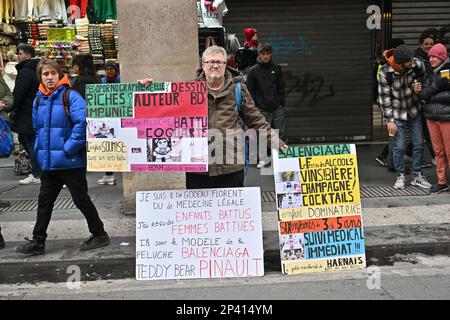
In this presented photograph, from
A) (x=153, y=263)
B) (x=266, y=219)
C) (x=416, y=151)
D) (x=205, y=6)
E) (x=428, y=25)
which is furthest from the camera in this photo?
(x=428, y=25)

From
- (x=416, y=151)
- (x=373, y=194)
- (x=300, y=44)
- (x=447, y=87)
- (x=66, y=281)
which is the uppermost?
(x=300, y=44)

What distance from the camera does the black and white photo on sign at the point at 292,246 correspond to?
16.3ft

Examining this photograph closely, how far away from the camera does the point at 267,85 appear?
8.98 metres

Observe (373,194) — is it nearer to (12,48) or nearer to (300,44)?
(300,44)

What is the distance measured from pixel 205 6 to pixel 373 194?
389 cm

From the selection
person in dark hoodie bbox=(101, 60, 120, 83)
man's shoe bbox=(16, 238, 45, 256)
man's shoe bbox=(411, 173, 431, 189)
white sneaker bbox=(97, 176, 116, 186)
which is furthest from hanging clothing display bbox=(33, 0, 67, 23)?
man's shoe bbox=(411, 173, 431, 189)

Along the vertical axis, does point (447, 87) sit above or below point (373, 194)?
above

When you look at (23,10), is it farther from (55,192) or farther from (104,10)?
(55,192)

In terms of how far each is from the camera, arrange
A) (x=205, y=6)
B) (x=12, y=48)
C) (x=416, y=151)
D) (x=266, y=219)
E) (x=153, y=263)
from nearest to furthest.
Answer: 1. (x=153, y=263)
2. (x=266, y=219)
3. (x=416, y=151)
4. (x=205, y=6)
5. (x=12, y=48)

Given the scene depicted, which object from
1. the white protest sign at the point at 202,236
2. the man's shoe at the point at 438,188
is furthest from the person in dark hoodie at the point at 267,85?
the white protest sign at the point at 202,236

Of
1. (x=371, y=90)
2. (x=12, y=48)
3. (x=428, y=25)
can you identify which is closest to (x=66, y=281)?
(x=12, y=48)

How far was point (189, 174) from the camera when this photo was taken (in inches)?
202

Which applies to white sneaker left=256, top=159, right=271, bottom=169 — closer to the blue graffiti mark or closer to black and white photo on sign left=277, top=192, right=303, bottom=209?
the blue graffiti mark

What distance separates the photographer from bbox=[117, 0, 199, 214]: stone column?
20.9ft
